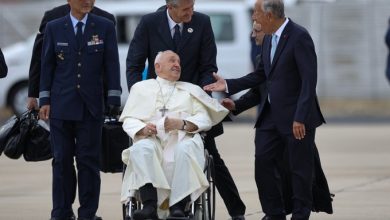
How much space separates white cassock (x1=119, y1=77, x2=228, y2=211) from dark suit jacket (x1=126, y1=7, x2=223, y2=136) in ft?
1.34

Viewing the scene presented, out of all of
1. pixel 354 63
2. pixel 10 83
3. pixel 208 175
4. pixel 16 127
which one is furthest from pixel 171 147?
pixel 354 63

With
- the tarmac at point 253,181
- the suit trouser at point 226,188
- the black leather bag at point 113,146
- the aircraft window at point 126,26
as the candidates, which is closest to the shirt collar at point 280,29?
the suit trouser at point 226,188

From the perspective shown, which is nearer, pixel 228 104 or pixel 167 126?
pixel 167 126

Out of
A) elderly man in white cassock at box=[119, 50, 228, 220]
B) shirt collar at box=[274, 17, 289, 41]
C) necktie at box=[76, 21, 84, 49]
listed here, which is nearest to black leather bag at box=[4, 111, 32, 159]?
necktie at box=[76, 21, 84, 49]

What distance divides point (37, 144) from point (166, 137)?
1559mm

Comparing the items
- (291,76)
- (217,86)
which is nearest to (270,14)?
(291,76)

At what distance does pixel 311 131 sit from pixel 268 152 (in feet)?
1.22

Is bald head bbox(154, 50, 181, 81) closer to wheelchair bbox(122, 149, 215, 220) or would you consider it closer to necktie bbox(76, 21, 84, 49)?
wheelchair bbox(122, 149, 215, 220)

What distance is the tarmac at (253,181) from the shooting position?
35.5 feet

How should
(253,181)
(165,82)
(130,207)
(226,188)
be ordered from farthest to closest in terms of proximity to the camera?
(253,181), (226,188), (165,82), (130,207)

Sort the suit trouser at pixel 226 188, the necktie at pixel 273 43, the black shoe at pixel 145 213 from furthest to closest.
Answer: the suit trouser at pixel 226 188
the necktie at pixel 273 43
the black shoe at pixel 145 213

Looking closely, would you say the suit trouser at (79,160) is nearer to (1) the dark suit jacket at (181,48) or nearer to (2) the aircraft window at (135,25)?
Result: (1) the dark suit jacket at (181,48)

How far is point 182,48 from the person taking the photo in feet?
31.3

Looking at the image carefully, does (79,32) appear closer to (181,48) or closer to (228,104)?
(181,48)
